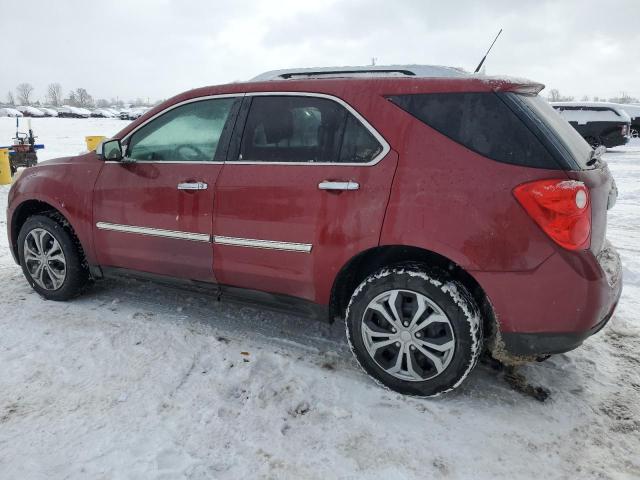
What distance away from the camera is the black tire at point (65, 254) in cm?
391

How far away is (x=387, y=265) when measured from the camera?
9.28 feet

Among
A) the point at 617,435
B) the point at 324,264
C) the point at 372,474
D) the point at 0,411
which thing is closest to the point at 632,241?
the point at 617,435

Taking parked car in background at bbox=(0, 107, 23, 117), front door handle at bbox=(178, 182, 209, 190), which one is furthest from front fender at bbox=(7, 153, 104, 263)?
parked car in background at bbox=(0, 107, 23, 117)

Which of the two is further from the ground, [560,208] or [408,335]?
[560,208]

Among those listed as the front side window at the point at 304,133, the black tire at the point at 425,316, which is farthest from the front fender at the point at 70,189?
the black tire at the point at 425,316

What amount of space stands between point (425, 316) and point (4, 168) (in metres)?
10.5

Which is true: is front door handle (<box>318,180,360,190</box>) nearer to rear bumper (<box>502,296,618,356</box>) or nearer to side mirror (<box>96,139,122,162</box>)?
rear bumper (<box>502,296,618,356</box>)

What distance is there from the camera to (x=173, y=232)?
11.0ft

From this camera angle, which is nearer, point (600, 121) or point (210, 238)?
point (210, 238)

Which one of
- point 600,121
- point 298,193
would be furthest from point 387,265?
point 600,121

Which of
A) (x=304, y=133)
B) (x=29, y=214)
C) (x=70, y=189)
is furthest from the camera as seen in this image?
(x=29, y=214)

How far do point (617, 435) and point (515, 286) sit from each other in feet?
3.09

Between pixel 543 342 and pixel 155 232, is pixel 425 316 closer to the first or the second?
pixel 543 342

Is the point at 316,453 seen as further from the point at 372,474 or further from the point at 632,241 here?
the point at 632,241
